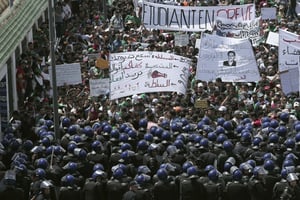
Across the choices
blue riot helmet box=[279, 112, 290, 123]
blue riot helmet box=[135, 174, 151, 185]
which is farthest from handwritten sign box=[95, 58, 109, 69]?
blue riot helmet box=[135, 174, 151, 185]

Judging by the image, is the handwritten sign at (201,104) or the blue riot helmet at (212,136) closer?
the blue riot helmet at (212,136)

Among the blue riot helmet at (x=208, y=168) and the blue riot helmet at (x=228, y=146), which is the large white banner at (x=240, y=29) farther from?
the blue riot helmet at (x=208, y=168)

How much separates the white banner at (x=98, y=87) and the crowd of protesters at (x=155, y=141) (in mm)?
219

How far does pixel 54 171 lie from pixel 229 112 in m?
6.10

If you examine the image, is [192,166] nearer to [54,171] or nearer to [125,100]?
[54,171]

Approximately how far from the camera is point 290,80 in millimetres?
28719

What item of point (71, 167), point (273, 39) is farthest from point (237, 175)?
point (273, 39)

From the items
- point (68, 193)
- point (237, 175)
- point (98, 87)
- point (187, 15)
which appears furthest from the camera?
point (187, 15)

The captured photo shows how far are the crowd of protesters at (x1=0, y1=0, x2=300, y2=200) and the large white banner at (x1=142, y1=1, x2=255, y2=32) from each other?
0.68 metres

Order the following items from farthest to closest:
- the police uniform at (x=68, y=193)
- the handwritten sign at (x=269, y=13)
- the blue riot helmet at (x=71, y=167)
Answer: the handwritten sign at (x=269, y=13) < the blue riot helmet at (x=71, y=167) < the police uniform at (x=68, y=193)

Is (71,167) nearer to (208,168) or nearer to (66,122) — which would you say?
(208,168)

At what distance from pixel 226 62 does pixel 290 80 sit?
2.00 meters

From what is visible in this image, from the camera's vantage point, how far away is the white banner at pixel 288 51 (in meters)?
29.8

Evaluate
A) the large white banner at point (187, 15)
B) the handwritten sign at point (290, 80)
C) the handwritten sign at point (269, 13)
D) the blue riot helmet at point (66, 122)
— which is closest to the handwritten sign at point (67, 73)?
the blue riot helmet at point (66, 122)
